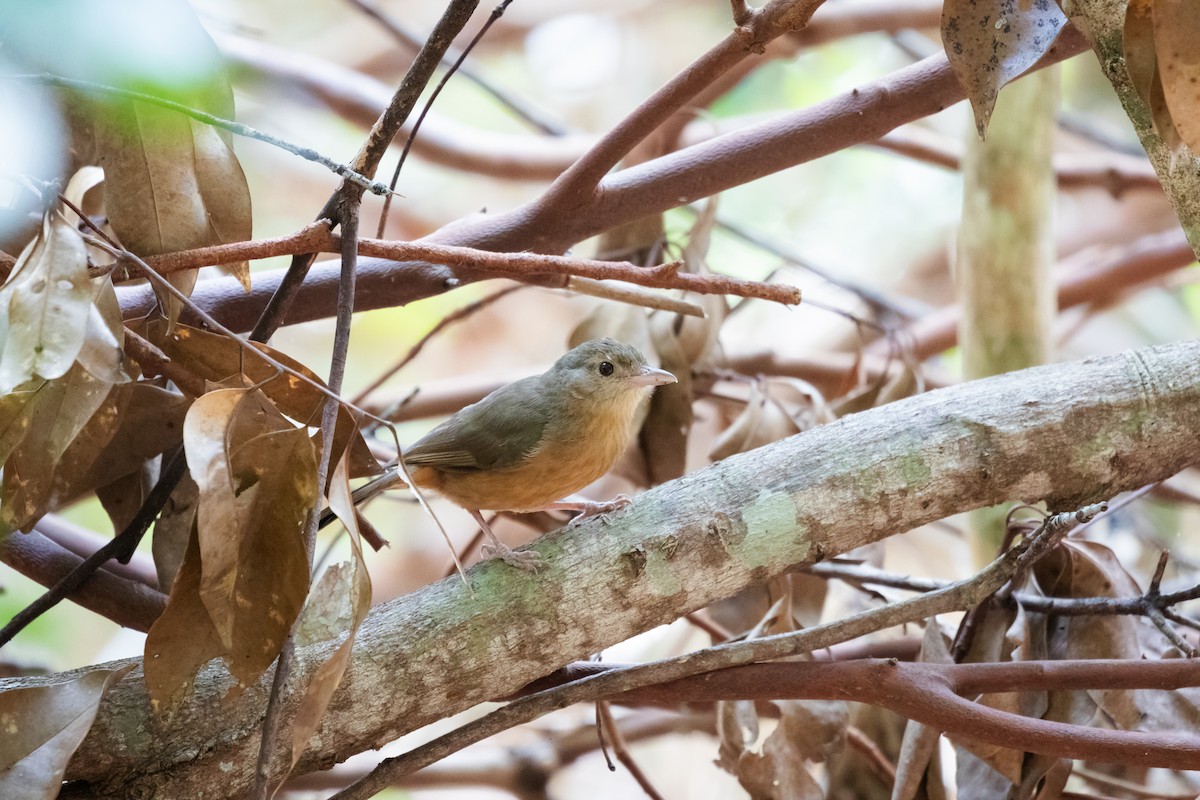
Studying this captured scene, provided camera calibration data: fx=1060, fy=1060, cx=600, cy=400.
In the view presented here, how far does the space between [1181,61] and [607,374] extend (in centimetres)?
200

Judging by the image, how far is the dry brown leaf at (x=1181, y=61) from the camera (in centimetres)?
154

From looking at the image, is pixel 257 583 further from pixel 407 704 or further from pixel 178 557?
pixel 178 557

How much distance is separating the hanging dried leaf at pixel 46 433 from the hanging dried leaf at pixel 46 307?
0.43 ft

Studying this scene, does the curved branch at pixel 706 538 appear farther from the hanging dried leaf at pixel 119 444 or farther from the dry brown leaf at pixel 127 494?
the dry brown leaf at pixel 127 494

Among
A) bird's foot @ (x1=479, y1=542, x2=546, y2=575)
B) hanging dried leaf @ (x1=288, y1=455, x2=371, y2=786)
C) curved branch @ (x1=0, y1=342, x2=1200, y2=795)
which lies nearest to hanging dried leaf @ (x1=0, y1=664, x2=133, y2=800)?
curved branch @ (x1=0, y1=342, x2=1200, y2=795)

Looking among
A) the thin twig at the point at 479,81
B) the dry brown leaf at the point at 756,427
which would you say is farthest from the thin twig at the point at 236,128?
the thin twig at the point at 479,81

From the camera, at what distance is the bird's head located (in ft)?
10.8

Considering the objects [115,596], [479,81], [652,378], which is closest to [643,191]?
[652,378]

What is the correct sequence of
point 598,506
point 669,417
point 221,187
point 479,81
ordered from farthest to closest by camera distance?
point 479,81, point 669,417, point 598,506, point 221,187

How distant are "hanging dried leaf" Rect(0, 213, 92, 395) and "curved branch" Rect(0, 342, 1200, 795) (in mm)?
749

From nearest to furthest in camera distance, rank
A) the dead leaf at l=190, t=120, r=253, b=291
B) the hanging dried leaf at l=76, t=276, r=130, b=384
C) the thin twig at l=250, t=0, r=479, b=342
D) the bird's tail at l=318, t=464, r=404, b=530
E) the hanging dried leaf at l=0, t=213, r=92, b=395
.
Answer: the hanging dried leaf at l=0, t=213, r=92, b=395, the hanging dried leaf at l=76, t=276, r=130, b=384, the thin twig at l=250, t=0, r=479, b=342, the dead leaf at l=190, t=120, r=253, b=291, the bird's tail at l=318, t=464, r=404, b=530

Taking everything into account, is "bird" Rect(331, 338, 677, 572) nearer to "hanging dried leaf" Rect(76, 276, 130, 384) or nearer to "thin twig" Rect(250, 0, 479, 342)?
"thin twig" Rect(250, 0, 479, 342)

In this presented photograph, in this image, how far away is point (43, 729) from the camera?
181 centimetres

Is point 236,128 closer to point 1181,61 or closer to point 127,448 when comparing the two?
point 127,448
